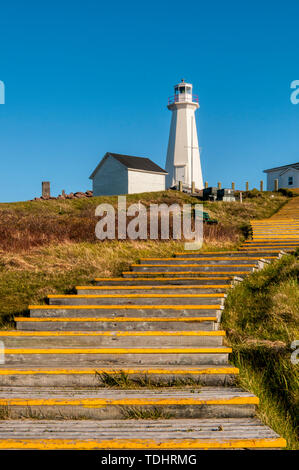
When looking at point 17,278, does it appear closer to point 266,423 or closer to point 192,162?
point 266,423

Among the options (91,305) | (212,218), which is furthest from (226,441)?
(212,218)

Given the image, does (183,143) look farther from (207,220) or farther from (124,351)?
(124,351)

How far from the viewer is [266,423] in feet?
10.8

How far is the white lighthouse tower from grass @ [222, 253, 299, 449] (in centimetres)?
3500

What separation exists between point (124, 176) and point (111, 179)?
181 cm

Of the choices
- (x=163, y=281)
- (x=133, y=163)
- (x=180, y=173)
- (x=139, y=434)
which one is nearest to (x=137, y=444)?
(x=139, y=434)

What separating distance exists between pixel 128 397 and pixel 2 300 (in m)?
4.43

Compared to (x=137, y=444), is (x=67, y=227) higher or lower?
higher

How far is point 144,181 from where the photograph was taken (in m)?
36.5

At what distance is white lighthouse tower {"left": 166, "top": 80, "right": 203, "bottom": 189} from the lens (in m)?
42.4

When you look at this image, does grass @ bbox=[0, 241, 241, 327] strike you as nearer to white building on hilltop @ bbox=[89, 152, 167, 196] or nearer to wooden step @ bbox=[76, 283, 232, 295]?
wooden step @ bbox=[76, 283, 232, 295]

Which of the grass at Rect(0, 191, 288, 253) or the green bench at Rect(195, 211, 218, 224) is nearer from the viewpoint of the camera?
the grass at Rect(0, 191, 288, 253)

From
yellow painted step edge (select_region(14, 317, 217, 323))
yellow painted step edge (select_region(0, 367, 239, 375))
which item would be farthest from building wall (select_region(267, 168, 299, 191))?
yellow painted step edge (select_region(0, 367, 239, 375))

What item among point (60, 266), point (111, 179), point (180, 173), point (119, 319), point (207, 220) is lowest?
point (119, 319)
